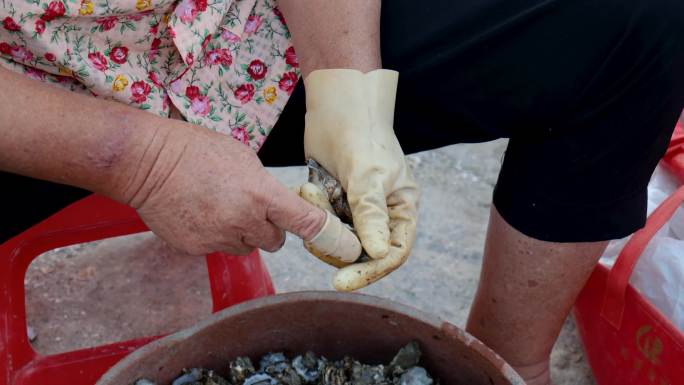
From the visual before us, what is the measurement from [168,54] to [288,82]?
0.52ft

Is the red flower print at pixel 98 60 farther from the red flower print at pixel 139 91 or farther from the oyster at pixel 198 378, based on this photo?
the oyster at pixel 198 378

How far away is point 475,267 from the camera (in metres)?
1.75

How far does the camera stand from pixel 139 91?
1.02 m

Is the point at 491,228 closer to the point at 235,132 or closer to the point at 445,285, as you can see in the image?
the point at 235,132

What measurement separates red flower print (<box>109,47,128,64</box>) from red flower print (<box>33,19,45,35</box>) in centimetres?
9

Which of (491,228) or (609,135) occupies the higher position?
(609,135)

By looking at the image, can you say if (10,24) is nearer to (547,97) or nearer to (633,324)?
(547,97)

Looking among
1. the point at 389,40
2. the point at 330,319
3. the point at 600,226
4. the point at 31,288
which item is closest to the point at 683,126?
the point at 600,226

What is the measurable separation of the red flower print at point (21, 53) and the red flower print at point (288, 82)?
0.31 meters

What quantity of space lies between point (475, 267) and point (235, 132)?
0.83 meters

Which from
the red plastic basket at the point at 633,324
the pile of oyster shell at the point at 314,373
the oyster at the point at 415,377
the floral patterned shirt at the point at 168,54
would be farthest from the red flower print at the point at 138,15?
the red plastic basket at the point at 633,324

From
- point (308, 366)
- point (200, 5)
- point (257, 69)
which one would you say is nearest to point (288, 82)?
point (257, 69)

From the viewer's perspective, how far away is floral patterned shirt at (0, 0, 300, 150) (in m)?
0.96

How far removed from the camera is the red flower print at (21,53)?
969 mm
